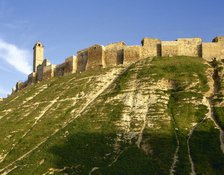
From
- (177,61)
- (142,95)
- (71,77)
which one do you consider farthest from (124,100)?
(71,77)

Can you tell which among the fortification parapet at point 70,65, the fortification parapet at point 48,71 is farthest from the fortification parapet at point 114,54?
the fortification parapet at point 48,71

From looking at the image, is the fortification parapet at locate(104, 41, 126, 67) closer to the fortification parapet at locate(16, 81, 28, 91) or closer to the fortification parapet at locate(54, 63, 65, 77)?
the fortification parapet at locate(54, 63, 65, 77)

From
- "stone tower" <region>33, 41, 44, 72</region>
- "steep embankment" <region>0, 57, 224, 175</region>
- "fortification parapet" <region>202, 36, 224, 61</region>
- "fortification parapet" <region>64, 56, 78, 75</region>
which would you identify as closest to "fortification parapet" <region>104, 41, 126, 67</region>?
"steep embankment" <region>0, 57, 224, 175</region>

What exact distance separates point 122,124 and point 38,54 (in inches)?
2057

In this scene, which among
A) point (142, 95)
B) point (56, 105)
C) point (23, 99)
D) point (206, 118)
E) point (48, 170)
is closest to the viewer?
point (48, 170)

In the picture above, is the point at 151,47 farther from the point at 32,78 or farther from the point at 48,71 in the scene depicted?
the point at 32,78

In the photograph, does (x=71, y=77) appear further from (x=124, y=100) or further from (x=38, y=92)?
(x=124, y=100)

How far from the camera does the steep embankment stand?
53469 millimetres

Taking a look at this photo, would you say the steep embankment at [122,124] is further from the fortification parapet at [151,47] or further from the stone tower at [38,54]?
the stone tower at [38,54]

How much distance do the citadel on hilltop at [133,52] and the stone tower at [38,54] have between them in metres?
11.9

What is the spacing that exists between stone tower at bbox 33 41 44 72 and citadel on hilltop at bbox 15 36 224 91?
A: 468 inches

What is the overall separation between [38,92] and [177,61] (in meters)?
24.6

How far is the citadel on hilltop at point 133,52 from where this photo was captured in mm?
83375

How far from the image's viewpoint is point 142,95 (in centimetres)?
6869
